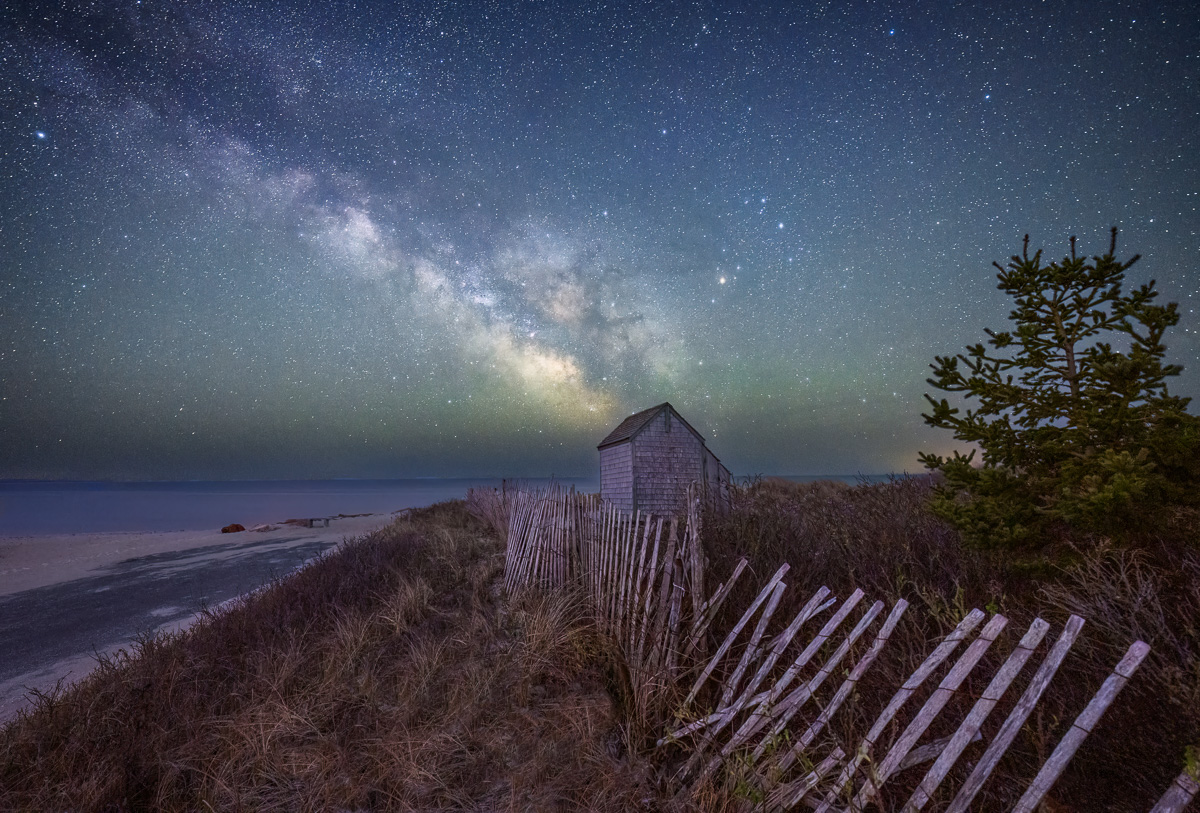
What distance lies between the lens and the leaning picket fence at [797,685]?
6.61 ft

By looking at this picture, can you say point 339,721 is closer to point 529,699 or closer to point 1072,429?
point 529,699

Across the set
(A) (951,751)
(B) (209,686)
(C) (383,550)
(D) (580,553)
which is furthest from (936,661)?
(C) (383,550)

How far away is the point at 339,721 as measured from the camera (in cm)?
418

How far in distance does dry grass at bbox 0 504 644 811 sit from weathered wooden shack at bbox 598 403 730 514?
12.3 meters

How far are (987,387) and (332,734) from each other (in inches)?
232

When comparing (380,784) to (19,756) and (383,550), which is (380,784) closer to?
(19,756)

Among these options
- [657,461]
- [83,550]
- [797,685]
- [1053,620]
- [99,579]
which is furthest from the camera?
[657,461]

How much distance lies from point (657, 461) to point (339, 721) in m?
15.1

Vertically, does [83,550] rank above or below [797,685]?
below

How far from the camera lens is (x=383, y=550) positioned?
9742mm

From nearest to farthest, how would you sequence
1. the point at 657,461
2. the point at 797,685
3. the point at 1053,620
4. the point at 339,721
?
the point at 1053,620 → the point at 797,685 → the point at 339,721 → the point at 657,461

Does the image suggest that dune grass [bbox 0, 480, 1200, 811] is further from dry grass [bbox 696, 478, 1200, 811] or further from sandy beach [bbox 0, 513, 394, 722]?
sandy beach [bbox 0, 513, 394, 722]

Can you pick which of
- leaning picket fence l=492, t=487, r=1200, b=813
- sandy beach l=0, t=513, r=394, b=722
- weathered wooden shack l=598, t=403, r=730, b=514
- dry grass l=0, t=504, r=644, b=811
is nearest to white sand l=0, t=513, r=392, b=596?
sandy beach l=0, t=513, r=394, b=722

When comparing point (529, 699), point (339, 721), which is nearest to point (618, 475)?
point (529, 699)
